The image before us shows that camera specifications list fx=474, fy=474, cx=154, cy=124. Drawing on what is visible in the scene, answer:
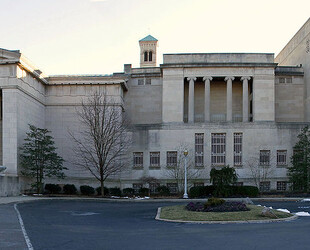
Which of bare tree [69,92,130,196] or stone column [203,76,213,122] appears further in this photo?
stone column [203,76,213,122]

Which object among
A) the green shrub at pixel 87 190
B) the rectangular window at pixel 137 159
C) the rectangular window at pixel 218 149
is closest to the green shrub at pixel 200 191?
the rectangular window at pixel 218 149

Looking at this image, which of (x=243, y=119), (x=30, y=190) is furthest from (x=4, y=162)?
(x=243, y=119)

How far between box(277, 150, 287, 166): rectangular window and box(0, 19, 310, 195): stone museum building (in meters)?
0.10

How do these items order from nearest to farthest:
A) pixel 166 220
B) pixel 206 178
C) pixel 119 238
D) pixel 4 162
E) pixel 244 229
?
pixel 119 238 < pixel 244 229 < pixel 166 220 < pixel 4 162 < pixel 206 178

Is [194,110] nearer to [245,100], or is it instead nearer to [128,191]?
[245,100]

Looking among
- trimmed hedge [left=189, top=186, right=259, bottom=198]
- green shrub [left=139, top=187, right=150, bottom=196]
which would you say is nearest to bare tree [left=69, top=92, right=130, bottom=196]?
→ green shrub [left=139, top=187, right=150, bottom=196]

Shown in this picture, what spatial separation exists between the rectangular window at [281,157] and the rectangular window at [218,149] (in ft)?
17.5

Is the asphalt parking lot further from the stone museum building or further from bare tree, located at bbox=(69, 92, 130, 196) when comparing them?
the stone museum building

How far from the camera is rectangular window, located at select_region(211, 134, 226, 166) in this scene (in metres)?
48.0

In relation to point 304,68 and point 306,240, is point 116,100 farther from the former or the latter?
point 306,240

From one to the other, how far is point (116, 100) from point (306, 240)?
123 feet

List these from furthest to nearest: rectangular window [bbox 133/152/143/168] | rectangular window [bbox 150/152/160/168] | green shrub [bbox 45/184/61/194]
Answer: rectangular window [bbox 133/152/143/168] → rectangular window [bbox 150/152/160/168] → green shrub [bbox 45/184/61/194]

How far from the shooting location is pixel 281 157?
47312mm

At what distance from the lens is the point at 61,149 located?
50.0 metres
